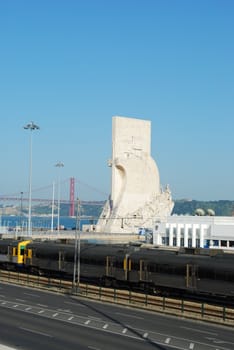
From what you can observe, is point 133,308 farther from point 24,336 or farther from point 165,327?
point 24,336

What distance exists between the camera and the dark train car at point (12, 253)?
53.4 metres

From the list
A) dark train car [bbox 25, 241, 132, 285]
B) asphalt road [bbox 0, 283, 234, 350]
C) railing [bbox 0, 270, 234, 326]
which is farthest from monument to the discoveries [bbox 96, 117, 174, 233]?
asphalt road [bbox 0, 283, 234, 350]

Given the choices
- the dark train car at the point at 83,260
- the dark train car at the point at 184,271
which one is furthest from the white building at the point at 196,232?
the dark train car at the point at 184,271

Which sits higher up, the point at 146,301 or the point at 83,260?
the point at 83,260

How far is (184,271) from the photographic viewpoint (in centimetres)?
3741

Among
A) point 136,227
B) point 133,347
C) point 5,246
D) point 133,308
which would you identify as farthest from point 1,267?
point 136,227

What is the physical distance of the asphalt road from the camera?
24375 mm

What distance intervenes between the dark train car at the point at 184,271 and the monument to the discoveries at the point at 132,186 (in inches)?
2991

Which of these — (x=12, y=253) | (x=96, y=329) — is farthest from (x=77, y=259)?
(x=96, y=329)

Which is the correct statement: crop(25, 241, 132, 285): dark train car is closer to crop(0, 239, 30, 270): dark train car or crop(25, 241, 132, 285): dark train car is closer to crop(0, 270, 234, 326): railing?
crop(0, 239, 30, 270): dark train car

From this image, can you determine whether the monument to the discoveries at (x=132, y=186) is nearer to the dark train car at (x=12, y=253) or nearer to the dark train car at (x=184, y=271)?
the dark train car at (x=12, y=253)

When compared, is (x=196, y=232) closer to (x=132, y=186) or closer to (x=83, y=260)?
Answer: (x=132, y=186)

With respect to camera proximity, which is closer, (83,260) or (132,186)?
(83,260)

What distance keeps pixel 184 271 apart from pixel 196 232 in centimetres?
5217
